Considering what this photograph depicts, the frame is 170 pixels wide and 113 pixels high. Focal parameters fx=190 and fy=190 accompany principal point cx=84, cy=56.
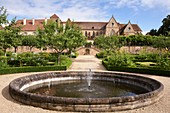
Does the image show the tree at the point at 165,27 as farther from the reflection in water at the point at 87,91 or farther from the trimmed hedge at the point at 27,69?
the reflection in water at the point at 87,91

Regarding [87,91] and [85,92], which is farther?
[87,91]

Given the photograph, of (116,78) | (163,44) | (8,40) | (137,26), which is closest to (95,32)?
(137,26)

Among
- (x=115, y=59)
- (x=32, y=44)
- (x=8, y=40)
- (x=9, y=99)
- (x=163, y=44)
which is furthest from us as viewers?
(x=32, y=44)

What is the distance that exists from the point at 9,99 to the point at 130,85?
8.74 metres

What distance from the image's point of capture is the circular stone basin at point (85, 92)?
816cm

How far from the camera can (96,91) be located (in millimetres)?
12258

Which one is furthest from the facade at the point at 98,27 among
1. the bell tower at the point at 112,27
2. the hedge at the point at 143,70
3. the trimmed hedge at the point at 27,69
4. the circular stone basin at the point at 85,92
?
the circular stone basin at the point at 85,92

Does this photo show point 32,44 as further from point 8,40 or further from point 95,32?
point 95,32

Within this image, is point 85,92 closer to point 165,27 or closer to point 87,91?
point 87,91

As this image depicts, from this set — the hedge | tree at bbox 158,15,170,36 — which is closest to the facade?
tree at bbox 158,15,170,36

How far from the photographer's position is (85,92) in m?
12.0

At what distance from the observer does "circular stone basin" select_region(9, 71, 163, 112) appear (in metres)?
8.16

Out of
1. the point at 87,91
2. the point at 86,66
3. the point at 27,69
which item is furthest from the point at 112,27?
the point at 87,91

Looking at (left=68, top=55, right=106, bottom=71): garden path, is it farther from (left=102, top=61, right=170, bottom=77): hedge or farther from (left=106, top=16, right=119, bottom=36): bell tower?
(left=106, top=16, right=119, bottom=36): bell tower
